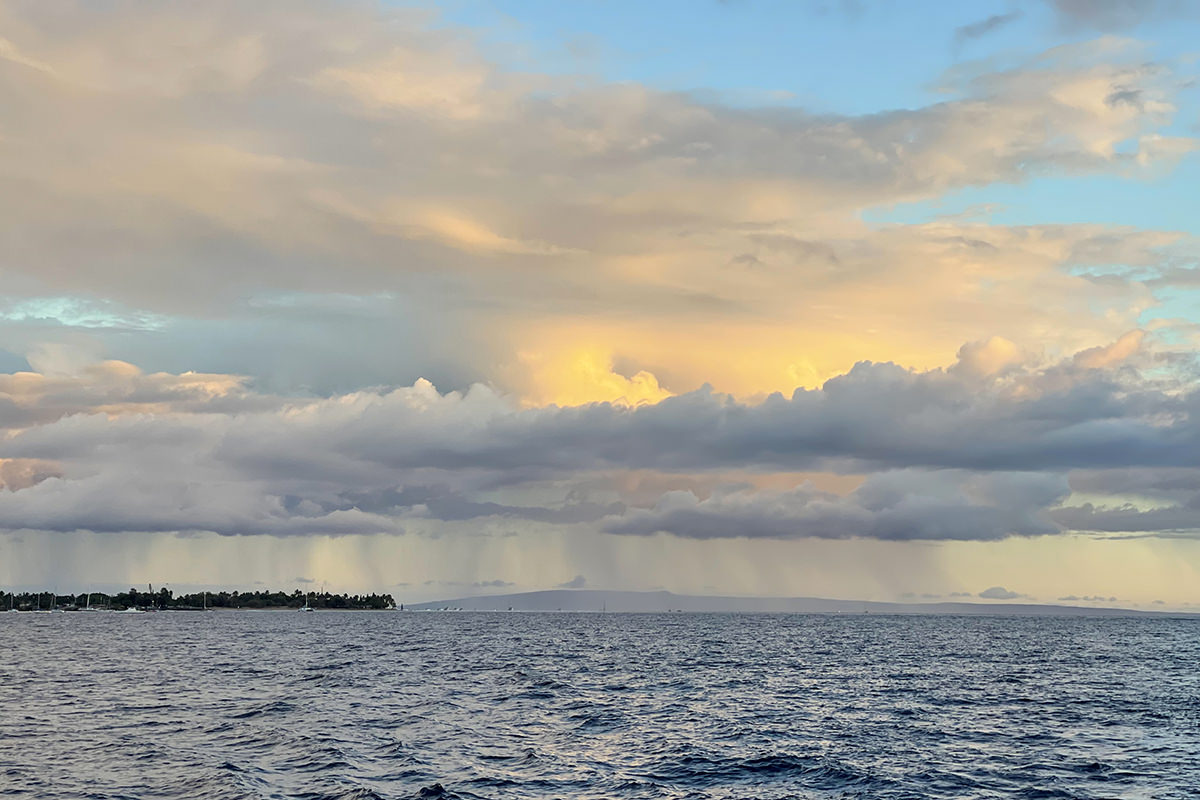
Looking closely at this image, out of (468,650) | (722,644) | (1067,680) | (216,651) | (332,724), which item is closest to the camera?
(332,724)

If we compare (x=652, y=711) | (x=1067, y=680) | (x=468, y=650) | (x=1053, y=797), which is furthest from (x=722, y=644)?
(x=1053, y=797)

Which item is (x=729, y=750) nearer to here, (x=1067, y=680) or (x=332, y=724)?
(x=332, y=724)

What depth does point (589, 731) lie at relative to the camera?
63438 millimetres

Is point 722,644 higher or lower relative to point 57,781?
lower

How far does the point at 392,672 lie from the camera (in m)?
112

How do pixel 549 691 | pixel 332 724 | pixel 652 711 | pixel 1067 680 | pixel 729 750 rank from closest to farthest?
1. pixel 729 750
2. pixel 332 724
3. pixel 652 711
4. pixel 549 691
5. pixel 1067 680

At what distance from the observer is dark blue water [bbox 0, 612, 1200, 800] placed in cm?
4769

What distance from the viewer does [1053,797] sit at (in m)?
45.9

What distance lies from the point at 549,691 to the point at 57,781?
4761 centimetres

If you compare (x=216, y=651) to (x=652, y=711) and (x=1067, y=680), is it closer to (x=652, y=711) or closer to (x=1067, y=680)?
(x=652, y=711)

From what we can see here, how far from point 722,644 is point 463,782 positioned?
484 ft

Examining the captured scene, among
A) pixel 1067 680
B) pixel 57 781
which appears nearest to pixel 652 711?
pixel 57 781

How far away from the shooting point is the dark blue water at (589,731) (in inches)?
1877

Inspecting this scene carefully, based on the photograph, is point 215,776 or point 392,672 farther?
point 392,672
